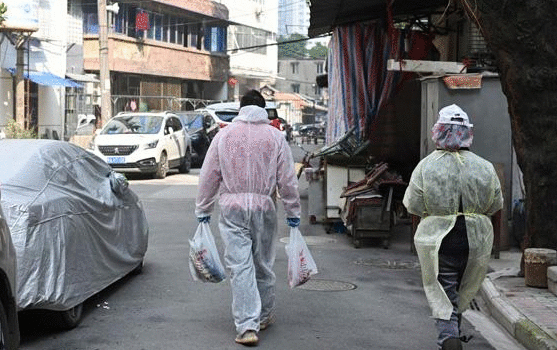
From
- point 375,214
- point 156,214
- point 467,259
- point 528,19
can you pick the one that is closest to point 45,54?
point 156,214

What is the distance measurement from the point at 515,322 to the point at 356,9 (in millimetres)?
8272

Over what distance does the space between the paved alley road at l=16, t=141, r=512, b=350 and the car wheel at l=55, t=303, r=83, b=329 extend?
7 centimetres

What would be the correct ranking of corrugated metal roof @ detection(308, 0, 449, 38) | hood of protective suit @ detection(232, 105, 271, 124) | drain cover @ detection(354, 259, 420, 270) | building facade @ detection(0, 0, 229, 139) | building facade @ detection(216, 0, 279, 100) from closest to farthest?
hood of protective suit @ detection(232, 105, 271, 124) < drain cover @ detection(354, 259, 420, 270) < corrugated metal roof @ detection(308, 0, 449, 38) < building facade @ detection(0, 0, 229, 139) < building facade @ detection(216, 0, 279, 100)

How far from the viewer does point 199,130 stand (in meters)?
26.2

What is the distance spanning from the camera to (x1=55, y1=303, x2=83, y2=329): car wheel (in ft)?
20.1

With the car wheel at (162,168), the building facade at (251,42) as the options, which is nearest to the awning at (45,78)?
the car wheel at (162,168)

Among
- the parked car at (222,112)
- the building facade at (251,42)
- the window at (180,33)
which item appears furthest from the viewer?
the building facade at (251,42)

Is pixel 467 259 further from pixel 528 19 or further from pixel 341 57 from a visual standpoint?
pixel 341 57

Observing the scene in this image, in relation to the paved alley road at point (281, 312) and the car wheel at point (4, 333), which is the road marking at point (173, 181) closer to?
the paved alley road at point (281, 312)

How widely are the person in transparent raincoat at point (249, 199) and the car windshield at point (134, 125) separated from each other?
15969 mm

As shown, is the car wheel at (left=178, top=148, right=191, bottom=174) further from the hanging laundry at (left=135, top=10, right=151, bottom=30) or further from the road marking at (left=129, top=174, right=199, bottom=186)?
the hanging laundry at (left=135, top=10, right=151, bottom=30)

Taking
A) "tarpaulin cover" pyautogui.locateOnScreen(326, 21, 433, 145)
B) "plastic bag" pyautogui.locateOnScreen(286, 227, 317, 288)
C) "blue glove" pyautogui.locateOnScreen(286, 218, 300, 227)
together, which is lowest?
"plastic bag" pyautogui.locateOnScreen(286, 227, 317, 288)

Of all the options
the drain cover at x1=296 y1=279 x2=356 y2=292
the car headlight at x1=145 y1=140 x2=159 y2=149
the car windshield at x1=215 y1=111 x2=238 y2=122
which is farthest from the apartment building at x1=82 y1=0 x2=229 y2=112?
the drain cover at x1=296 y1=279 x2=356 y2=292

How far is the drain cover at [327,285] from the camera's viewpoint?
8102mm
